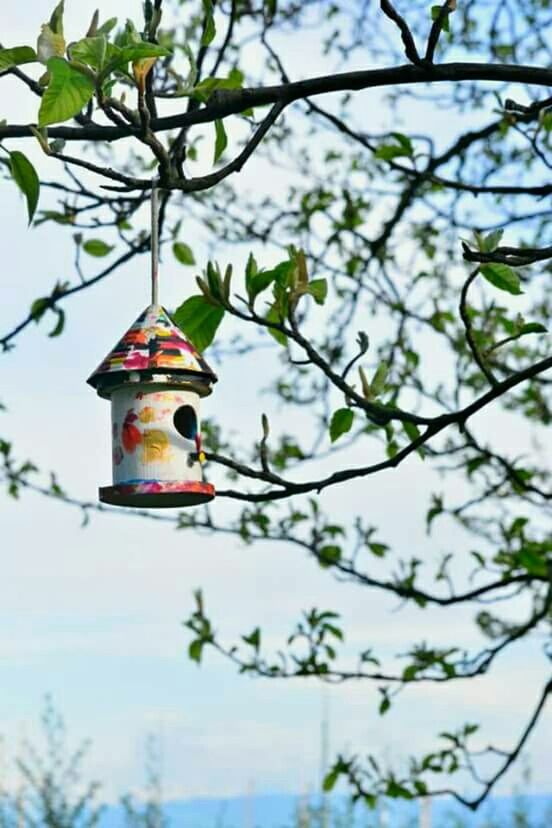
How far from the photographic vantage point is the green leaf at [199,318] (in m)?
2.00

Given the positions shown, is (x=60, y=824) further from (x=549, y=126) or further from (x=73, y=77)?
(x=73, y=77)

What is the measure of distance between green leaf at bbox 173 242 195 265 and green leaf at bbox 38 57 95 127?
1.99 m

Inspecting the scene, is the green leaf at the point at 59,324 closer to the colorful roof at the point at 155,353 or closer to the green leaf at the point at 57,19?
the colorful roof at the point at 155,353

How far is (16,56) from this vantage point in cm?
161

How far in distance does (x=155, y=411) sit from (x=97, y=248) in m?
1.02

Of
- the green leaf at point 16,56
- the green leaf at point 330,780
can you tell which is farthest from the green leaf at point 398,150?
the green leaf at point 330,780

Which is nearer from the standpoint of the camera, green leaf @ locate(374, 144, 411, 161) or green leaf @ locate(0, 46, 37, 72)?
green leaf @ locate(0, 46, 37, 72)

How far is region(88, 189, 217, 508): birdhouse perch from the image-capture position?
90.6 inches

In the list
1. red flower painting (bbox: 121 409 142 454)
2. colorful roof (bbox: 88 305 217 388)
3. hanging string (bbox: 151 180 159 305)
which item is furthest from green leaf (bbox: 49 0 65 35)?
red flower painting (bbox: 121 409 142 454)

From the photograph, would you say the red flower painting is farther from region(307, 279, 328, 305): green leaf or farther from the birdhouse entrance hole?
Answer: region(307, 279, 328, 305): green leaf

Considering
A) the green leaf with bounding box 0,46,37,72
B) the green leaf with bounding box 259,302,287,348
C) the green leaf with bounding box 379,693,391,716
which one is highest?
the green leaf with bounding box 0,46,37,72

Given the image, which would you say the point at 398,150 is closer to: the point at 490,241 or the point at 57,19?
the point at 490,241

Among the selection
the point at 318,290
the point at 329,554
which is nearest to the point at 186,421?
the point at 318,290

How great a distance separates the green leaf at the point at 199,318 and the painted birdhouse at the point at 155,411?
0.22 m
